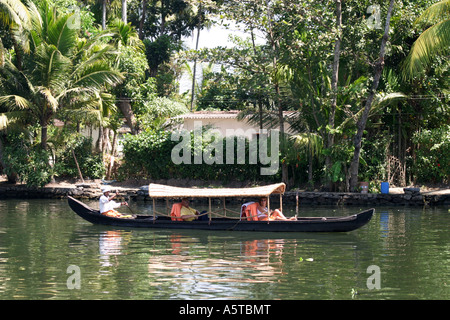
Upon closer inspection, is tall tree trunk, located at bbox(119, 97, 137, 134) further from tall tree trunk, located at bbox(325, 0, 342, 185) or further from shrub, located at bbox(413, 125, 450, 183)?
shrub, located at bbox(413, 125, 450, 183)

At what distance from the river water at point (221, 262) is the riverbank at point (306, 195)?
4.16m

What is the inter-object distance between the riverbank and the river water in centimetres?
416

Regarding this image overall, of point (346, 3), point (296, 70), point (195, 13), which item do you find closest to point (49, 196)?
point (296, 70)

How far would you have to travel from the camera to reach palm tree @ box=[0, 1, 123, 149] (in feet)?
82.3

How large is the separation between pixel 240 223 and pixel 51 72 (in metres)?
13.2

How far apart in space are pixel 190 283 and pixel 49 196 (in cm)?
1810

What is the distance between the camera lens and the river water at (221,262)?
32.8 feet

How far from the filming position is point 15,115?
2583cm

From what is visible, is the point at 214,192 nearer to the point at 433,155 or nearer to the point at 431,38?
the point at 431,38

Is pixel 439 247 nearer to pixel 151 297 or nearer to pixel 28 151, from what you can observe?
pixel 151 297

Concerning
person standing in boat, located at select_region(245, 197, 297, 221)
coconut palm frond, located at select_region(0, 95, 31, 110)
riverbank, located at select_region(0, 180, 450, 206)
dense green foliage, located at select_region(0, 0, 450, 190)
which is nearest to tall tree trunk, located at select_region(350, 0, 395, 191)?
dense green foliage, located at select_region(0, 0, 450, 190)

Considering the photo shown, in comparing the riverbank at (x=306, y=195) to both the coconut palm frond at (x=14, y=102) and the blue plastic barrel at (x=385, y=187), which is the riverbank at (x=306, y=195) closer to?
the blue plastic barrel at (x=385, y=187)

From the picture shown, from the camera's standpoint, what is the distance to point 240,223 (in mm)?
16719

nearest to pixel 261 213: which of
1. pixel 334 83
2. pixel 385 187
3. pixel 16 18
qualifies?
pixel 385 187
